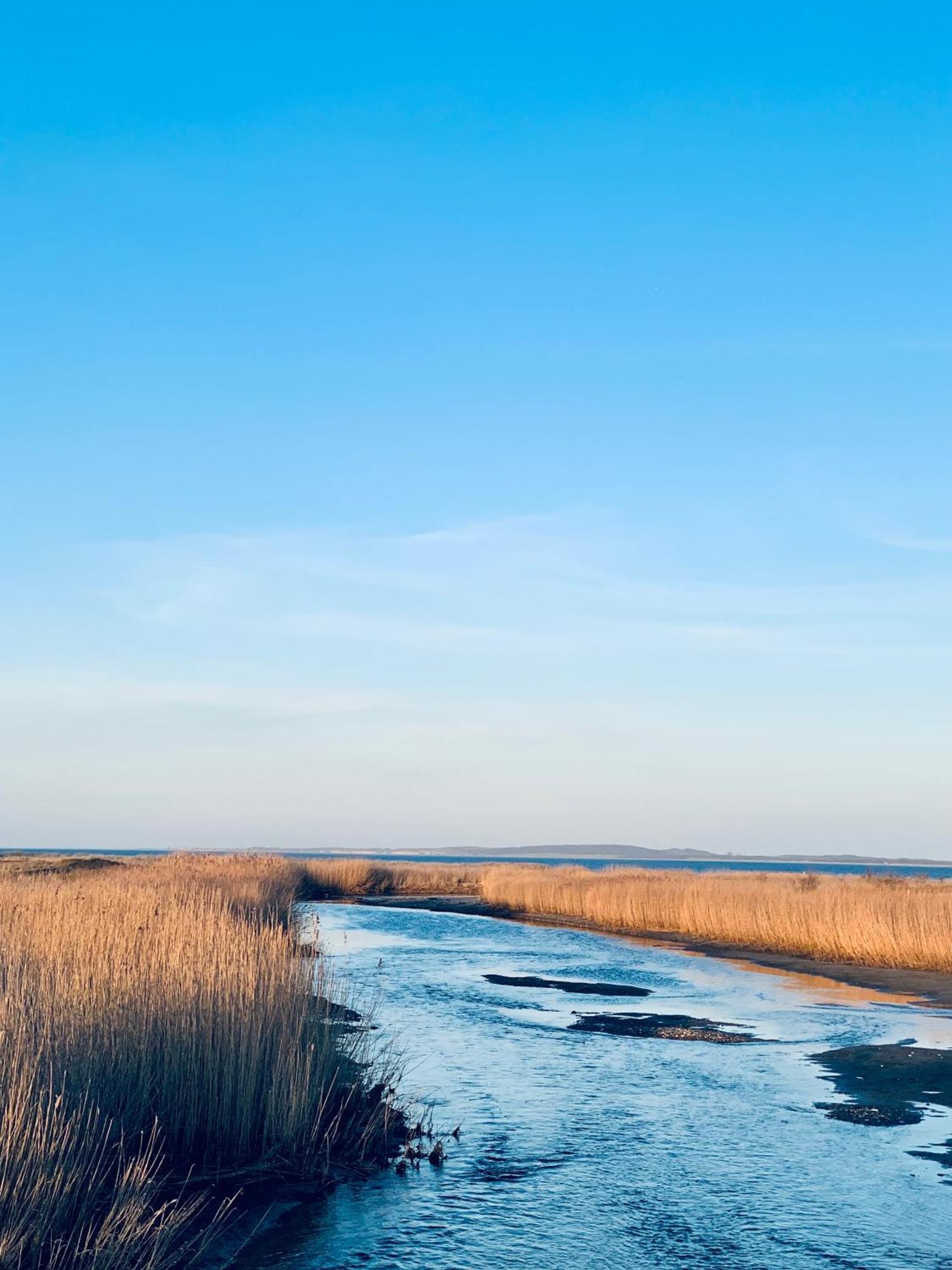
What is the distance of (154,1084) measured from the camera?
8156 millimetres

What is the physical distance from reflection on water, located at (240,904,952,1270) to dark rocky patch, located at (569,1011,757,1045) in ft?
1.17

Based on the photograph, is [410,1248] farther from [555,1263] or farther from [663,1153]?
[663,1153]

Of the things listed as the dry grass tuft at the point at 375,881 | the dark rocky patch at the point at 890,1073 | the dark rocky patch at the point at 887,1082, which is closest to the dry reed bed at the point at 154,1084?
the dark rocky patch at the point at 887,1082

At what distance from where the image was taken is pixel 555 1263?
6.89 meters

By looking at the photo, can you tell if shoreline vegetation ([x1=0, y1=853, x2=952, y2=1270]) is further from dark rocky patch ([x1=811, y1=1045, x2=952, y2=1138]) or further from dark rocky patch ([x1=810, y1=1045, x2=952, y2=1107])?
dark rocky patch ([x1=810, y1=1045, x2=952, y2=1107])

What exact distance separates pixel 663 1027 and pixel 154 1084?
9.20 meters

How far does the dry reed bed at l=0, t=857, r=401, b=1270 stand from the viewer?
5641 millimetres

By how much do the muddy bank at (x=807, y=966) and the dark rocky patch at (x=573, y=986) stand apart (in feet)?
13.9

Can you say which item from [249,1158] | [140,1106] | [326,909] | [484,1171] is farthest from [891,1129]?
[326,909]

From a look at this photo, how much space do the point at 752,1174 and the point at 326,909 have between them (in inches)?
1301

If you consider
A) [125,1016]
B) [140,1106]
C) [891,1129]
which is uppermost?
[125,1016]

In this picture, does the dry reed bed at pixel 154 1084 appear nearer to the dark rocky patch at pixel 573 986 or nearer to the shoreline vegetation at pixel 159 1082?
the shoreline vegetation at pixel 159 1082

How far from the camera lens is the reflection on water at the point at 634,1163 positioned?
7113 mm

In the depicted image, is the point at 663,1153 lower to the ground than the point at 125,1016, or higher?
lower
